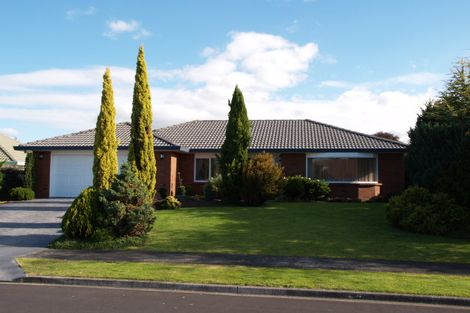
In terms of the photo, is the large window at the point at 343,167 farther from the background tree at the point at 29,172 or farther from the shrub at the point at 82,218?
the shrub at the point at 82,218

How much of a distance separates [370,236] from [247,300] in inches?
304

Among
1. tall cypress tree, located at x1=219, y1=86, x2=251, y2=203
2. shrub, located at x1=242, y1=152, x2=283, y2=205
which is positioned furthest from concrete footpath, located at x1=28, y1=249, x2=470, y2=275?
tall cypress tree, located at x1=219, y1=86, x2=251, y2=203

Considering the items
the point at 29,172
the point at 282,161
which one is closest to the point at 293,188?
the point at 282,161

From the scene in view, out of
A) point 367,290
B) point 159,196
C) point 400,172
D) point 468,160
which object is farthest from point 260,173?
point 367,290

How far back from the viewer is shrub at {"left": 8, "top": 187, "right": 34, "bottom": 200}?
2609 centimetres

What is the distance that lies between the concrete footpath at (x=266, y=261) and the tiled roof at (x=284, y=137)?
51.0 feet

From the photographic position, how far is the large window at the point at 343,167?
27.5 m

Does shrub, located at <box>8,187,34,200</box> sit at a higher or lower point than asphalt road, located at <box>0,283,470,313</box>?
higher

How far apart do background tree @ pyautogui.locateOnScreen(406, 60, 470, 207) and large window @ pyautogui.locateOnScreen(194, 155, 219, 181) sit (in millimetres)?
11651

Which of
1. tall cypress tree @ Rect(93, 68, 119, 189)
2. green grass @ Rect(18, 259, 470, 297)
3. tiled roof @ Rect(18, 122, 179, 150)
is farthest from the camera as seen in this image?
Answer: tiled roof @ Rect(18, 122, 179, 150)

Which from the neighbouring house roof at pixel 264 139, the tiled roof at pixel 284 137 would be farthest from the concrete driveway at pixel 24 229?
the tiled roof at pixel 284 137

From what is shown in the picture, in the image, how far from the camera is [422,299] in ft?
28.0

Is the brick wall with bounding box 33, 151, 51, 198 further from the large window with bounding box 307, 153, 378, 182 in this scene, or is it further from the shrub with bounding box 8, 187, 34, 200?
the large window with bounding box 307, 153, 378, 182

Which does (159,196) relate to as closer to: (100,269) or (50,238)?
(50,238)
